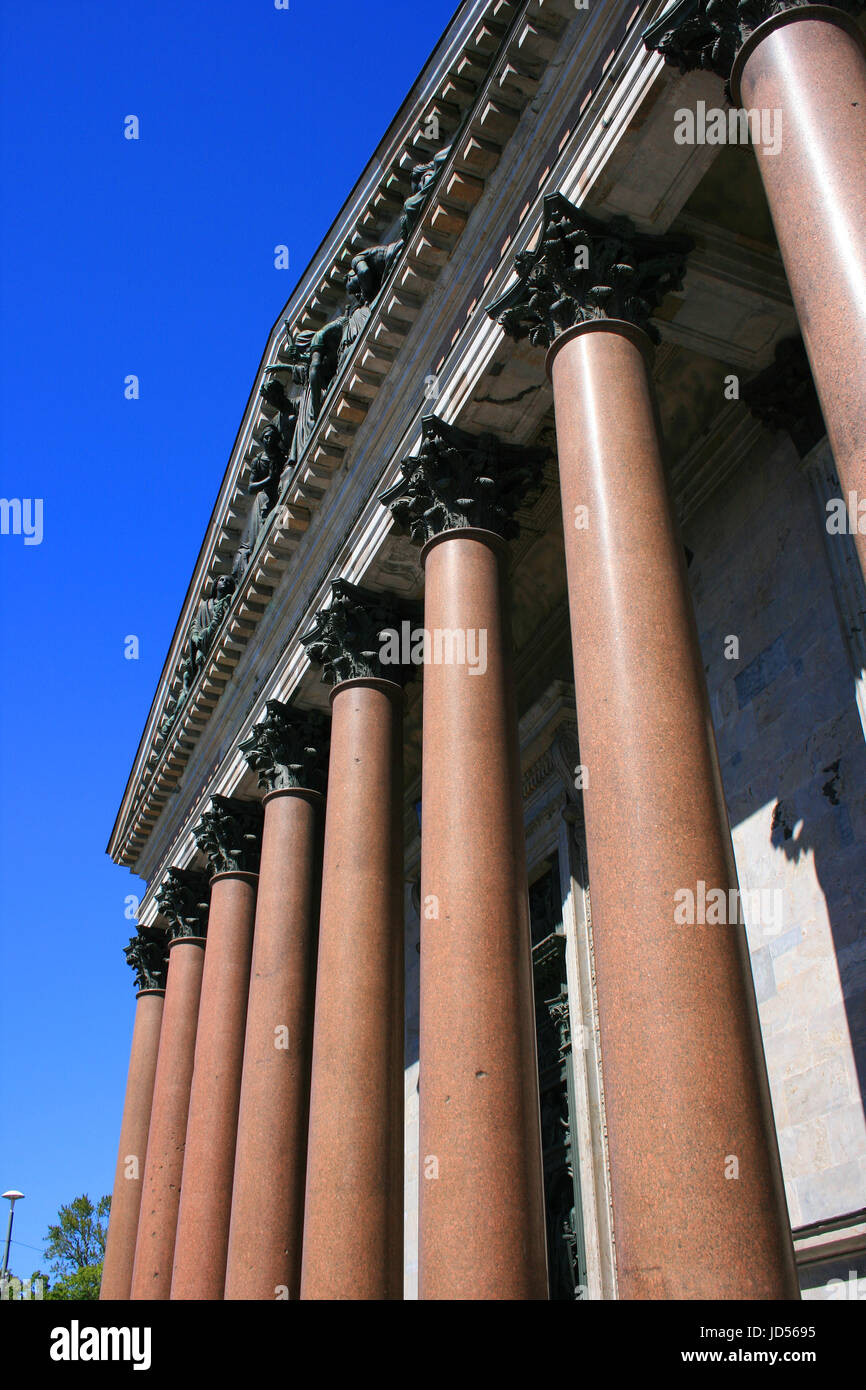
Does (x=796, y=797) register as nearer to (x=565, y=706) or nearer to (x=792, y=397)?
(x=792, y=397)

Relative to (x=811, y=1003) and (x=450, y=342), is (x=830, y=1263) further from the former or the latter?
(x=450, y=342)

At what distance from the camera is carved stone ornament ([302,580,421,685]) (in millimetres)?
13945

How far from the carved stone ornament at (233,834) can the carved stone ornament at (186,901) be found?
3122mm

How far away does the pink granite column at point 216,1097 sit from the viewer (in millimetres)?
15336

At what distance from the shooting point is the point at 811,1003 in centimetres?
1014

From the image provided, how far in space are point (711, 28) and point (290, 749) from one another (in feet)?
35.1

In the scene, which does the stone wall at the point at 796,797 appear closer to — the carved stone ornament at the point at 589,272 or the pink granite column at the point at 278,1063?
the carved stone ornament at the point at 589,272

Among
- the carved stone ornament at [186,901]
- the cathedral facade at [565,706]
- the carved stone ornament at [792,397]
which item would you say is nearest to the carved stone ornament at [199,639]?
the cathedral facade at [565,706]

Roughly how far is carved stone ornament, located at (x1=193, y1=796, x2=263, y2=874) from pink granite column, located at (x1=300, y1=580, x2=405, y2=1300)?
5.10 metres

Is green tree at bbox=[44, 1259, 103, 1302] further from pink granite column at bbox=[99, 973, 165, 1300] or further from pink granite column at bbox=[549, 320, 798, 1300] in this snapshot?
pink granite column at bbox=[549, 320, 798, 1300]

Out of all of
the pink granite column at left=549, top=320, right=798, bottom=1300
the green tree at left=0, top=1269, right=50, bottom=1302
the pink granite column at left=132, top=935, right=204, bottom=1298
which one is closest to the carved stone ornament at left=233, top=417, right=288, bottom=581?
the pink granite column at left=132, top=935, right=204, bottom=1298

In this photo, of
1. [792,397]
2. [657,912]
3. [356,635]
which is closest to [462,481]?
[356,635]

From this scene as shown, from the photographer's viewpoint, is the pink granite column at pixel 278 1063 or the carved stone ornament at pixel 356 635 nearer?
the pink granite column at pixel 278 1063

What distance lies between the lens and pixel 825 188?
6.63m
